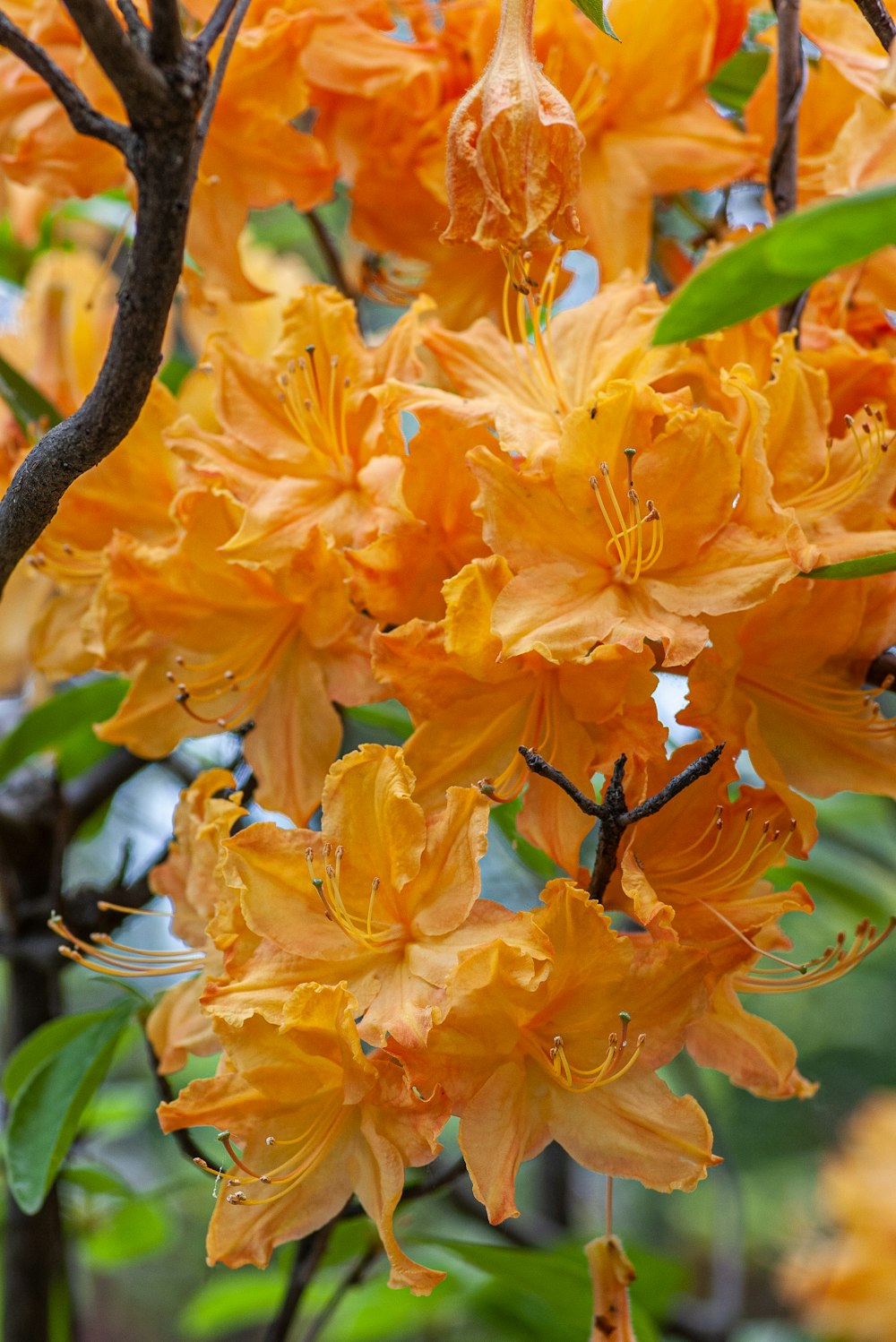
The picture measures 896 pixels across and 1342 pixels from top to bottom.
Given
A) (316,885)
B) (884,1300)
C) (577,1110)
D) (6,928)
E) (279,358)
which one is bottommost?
(884,1300)

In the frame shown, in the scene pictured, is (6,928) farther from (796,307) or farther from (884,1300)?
(884,1300)

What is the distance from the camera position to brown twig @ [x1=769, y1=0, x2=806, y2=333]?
0.68 m

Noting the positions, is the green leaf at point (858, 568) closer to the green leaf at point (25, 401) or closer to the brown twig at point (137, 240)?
the brown twig at point (137, 240)

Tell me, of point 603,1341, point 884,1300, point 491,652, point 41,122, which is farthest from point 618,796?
point 884,1300

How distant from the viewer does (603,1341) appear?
0.60 m

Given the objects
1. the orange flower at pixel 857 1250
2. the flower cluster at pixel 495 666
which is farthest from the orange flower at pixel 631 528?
the orange flower at pixel 857 1250

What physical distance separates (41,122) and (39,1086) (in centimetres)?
58

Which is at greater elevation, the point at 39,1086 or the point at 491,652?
the point at 491,652

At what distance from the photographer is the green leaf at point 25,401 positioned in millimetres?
862

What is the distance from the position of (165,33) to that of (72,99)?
5 cm

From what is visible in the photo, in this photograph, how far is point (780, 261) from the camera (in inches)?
14.0

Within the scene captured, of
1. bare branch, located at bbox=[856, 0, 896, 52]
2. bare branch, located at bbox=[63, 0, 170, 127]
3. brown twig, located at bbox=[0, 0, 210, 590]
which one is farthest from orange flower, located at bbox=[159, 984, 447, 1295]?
bare branch, located at bbox=[856, 0, 896, 52]

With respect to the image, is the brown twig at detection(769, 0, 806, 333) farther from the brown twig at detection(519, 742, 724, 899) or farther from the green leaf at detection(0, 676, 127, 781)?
the green leaf at detection(0, 676, 127, 781)

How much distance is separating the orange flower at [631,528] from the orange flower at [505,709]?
0.02 metres
